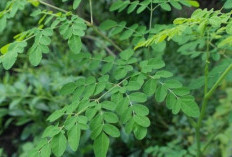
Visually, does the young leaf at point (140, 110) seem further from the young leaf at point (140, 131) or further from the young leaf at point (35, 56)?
the young leaf at point (35, 56)

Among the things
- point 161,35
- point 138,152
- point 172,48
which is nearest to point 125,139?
point 138,152

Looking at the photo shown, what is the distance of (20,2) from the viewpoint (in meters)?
1.78

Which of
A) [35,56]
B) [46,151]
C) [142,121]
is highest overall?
[35,56]

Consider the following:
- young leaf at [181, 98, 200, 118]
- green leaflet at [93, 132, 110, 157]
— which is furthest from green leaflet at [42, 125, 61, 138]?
young leaf at [181, 98, 200, 118]

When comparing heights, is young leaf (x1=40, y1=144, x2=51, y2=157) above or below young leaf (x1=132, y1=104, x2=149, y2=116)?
below

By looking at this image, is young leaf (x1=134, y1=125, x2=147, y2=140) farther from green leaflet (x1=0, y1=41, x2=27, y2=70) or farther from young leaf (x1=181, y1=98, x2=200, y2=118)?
green leaflet (x1=0, y1=41, x2=27, y2=70)

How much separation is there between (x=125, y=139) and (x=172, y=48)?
1170 mm

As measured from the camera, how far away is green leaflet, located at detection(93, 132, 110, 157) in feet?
4.63

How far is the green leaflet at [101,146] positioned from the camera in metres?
1.41

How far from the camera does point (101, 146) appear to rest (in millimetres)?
1417

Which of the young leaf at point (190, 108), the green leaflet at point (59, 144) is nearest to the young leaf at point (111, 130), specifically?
the green leaflet at point (59, 144)

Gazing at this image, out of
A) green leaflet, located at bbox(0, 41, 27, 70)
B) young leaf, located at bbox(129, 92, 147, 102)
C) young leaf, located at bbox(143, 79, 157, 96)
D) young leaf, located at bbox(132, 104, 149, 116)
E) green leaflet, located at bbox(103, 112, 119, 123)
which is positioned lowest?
green leaflet, located at bbox(103, 112, 119, 123)

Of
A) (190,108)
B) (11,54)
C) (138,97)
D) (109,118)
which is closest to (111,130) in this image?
(109,118)

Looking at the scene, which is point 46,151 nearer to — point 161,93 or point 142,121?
point 142,121
